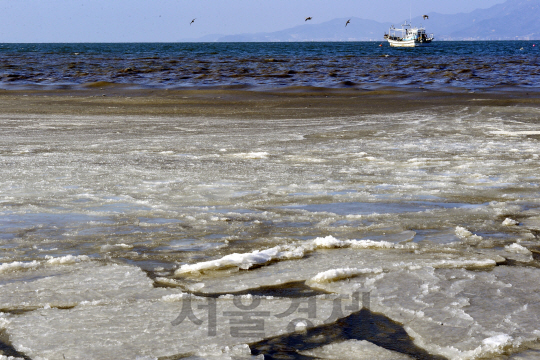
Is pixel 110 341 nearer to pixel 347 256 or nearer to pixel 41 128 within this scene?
pixel 347 256

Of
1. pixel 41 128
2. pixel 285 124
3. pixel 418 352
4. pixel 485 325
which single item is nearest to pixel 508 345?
pixel 485 325

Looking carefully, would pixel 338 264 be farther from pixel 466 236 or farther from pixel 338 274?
pixel 466 236

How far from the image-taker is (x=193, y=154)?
6.18 metres

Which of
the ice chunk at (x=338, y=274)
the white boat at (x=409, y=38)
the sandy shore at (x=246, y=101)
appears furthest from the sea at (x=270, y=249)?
the white boat at (x=409, y=38)

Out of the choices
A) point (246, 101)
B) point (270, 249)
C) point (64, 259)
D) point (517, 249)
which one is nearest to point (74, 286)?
point (64, 259)

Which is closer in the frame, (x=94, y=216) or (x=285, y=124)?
(x=94, y=216)

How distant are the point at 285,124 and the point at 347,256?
607cm

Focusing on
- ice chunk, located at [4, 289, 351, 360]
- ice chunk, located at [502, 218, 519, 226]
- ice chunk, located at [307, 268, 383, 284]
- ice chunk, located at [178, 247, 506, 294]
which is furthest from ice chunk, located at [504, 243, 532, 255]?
ice chunk, located at [4, 289, 351, 360]

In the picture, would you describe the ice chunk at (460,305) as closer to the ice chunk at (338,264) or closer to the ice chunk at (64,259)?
the ice chunk at (338,264)

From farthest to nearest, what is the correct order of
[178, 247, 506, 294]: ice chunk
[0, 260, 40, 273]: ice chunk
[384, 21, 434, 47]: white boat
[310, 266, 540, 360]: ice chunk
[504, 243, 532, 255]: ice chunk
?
1. [384, 21, 434, 47]: white boat
2. [504, 243, 532, 255]: ice chunk
3. [0, 260, 40, 273]: ice chunk
4. [178, 247, 506, 294]: ice chunk
5. [310, 266, 540, 360]: ice chunk

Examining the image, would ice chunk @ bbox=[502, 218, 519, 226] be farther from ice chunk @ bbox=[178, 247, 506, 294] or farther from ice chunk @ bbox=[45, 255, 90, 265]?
ice chunk @ bbox=[45, 255, 90, 265]

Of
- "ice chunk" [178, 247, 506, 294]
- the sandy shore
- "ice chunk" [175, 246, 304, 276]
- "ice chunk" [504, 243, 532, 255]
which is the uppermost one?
the sandy shore

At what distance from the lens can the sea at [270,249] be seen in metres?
2.19

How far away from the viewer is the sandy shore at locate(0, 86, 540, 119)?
11023 mm
